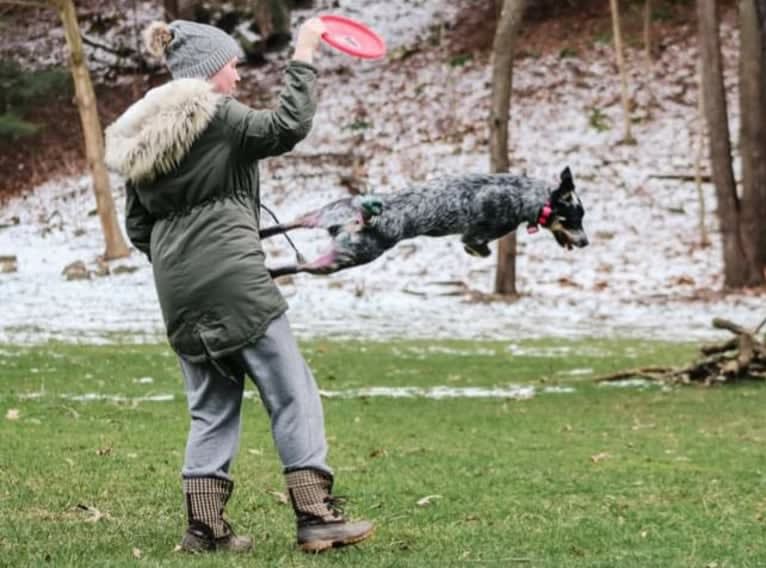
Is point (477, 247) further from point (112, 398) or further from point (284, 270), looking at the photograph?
point (112, 398)

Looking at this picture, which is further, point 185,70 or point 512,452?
point 512,452

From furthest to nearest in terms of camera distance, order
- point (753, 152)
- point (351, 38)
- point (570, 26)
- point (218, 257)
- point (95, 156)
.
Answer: point (570, 26) → point (95, 156) → point (753, 152) → point (351, 38) → point (218, 257)

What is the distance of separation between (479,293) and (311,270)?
57.5ft

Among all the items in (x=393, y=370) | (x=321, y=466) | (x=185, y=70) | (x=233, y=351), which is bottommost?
(x=393, y=370)

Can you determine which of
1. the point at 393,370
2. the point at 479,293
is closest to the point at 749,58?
the point at 479,293

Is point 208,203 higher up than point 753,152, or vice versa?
point 753,152

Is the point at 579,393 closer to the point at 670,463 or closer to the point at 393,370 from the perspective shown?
the point at 393,370

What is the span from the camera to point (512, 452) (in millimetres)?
8711

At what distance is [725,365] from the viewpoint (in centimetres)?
1284

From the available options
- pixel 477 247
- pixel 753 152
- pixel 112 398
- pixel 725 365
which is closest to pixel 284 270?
pixel 477 247

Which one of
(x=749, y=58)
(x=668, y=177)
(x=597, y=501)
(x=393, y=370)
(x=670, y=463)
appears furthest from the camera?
(x=668, y=177)

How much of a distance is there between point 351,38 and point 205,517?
5.94 ft

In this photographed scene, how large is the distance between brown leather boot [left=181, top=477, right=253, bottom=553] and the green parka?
48 centimetres

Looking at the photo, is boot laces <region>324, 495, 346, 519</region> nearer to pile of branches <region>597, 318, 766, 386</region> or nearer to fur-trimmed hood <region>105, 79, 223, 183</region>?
fur-trimmed hood <region>105, 79, 223, 183</region>
